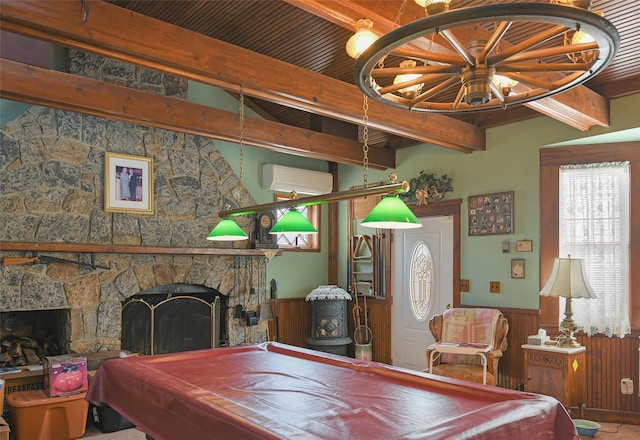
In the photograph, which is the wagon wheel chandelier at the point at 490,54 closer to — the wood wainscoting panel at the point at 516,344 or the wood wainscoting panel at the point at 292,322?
the wood wainscoting panel at the point at 516,344

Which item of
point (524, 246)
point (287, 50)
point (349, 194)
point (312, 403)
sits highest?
point (287, 50)

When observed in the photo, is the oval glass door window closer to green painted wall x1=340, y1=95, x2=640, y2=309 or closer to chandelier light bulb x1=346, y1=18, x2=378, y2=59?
green painted wall x1=340, y1=95, x2=640, y2=309

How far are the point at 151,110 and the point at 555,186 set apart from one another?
383 cm

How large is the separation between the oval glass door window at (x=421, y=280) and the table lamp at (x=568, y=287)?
5.45ft

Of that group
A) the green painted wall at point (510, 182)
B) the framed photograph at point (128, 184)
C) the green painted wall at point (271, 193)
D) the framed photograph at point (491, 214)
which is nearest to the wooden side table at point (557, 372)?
the green painted wall at point (510, 182)

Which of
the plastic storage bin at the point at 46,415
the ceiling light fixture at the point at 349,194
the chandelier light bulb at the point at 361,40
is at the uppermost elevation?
the chandelier light bulb at the point at 361,40

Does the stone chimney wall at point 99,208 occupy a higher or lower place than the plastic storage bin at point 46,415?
higher

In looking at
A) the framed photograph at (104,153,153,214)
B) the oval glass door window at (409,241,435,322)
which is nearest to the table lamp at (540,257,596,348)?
the oval glass door window at (409,241,435,322)

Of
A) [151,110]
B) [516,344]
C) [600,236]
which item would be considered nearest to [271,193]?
[151,110]

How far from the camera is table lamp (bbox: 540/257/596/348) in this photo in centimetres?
446

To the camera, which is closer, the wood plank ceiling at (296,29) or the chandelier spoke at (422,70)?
the chandelier spoke at (422,70)

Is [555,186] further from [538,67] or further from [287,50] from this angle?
[538,67]

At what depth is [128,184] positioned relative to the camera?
5184mm

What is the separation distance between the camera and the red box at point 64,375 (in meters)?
4.21
